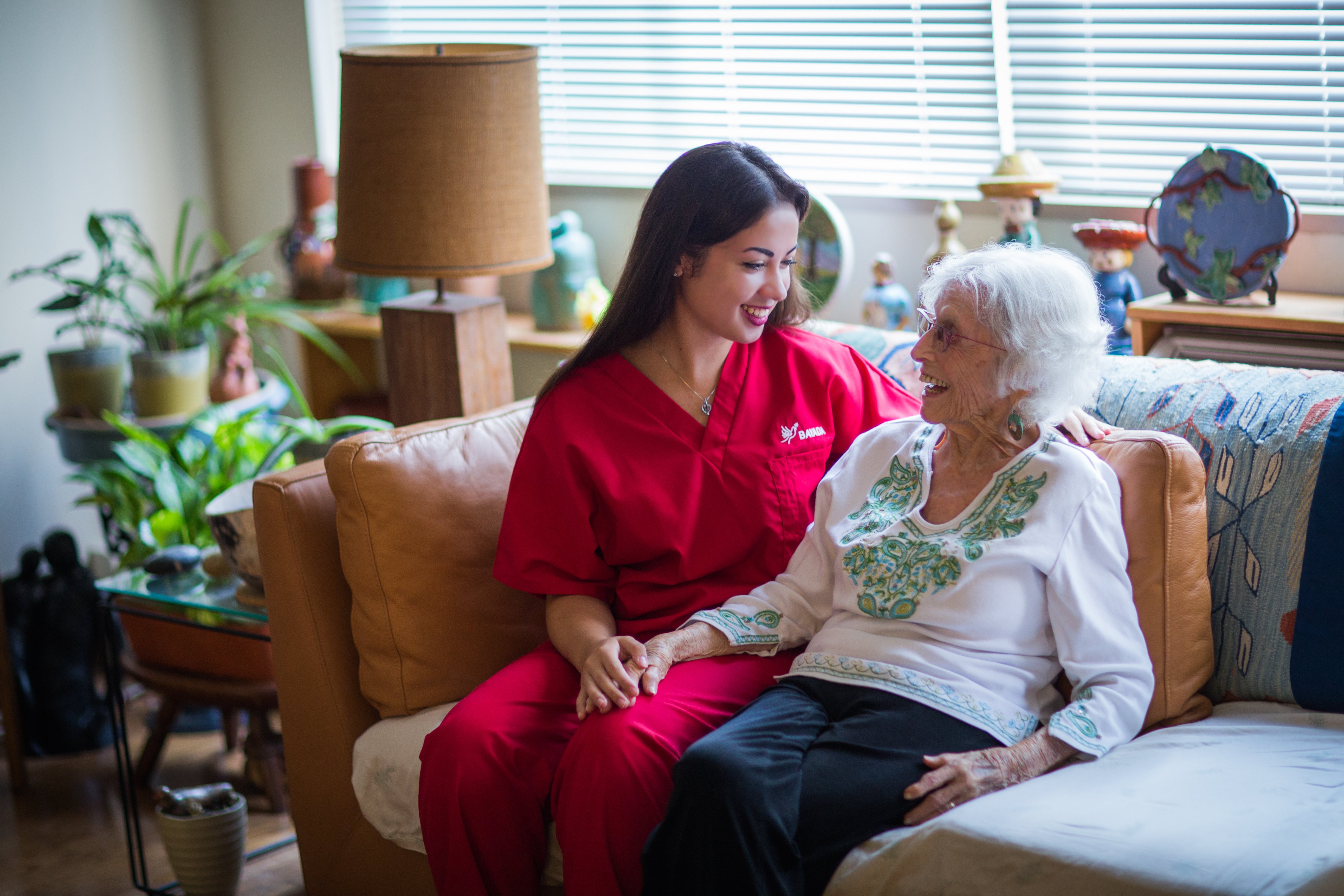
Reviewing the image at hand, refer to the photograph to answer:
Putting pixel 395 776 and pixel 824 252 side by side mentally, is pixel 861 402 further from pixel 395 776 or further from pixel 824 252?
pixel 395 776

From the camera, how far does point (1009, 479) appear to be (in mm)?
1572

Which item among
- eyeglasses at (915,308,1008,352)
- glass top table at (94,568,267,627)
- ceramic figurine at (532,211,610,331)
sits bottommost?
glass top table at (94,568,267,627)

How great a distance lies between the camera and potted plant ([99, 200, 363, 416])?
3.12 metres

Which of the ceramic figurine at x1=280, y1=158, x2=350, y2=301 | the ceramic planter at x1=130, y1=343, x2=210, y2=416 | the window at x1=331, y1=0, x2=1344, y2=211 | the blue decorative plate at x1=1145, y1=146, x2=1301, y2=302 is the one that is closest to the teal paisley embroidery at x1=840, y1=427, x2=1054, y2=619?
the blue decorative plate at x1=1145, y1=146, x2=1301, y2=302

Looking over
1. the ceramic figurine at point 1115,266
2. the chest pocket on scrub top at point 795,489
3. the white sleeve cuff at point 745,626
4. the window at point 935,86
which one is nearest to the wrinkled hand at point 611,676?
the white sleeve cuff at point 745,626

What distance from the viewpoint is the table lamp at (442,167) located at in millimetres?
2074

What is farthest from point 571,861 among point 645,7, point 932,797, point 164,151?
point 164,151

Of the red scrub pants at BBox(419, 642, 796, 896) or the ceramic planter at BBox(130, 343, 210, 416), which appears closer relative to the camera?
the red scrub pants at BBox(419, 642, 796, 896)

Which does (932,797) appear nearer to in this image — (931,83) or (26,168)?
(931,83)

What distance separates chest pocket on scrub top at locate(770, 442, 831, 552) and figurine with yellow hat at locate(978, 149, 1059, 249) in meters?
0.73

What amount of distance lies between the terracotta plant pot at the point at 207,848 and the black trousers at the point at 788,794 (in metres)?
1.01

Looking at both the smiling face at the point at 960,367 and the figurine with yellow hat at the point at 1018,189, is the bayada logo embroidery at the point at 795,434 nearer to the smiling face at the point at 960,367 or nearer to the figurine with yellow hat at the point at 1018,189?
the smiling face at the point at 960,367

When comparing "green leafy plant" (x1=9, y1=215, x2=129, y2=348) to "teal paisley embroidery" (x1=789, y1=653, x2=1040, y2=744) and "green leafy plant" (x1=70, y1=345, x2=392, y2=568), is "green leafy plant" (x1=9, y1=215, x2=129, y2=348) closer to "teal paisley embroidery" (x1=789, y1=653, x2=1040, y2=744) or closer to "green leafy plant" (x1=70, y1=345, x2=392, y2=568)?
"green leafy plant" (x1=70, y1=345, x2=392, y2=568)

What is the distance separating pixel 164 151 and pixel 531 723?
2.87m
